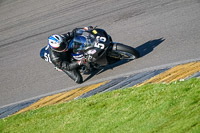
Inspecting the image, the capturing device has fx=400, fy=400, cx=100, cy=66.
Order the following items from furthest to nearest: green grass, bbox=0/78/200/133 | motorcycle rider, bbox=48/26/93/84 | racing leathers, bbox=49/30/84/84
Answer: racing leathers, bbox=49/30/84/84 → motorcycle rider, bbox=48/26/93/84 → green grass, bbox=0/78/200/133

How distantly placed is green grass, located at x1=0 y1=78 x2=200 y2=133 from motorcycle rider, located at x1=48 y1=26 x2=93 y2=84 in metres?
1.67

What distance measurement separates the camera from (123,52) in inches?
411

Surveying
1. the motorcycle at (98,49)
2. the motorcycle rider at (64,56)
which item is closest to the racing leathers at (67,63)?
the motorcycle rider at (64,56)

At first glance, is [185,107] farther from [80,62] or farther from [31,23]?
[31,23]

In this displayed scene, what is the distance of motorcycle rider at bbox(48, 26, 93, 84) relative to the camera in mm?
10555

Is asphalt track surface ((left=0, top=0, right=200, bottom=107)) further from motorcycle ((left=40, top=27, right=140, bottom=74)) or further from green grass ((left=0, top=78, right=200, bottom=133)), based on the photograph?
green grass ((left=0, top=78, right=200, bottom=133))

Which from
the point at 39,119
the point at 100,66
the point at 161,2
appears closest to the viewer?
the point at 39,119

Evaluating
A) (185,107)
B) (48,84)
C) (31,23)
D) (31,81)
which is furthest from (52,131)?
(31,23)

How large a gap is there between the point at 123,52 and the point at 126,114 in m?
3.32

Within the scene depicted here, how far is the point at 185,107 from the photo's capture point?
6.69m

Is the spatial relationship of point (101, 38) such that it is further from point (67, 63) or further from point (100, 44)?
point (67, 63)

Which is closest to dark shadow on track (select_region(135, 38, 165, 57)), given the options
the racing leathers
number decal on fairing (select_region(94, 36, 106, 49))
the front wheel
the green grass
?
the front wheel

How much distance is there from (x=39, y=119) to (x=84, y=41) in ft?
8.35

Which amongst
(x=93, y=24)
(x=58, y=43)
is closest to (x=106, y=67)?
(x=58, y=43)
